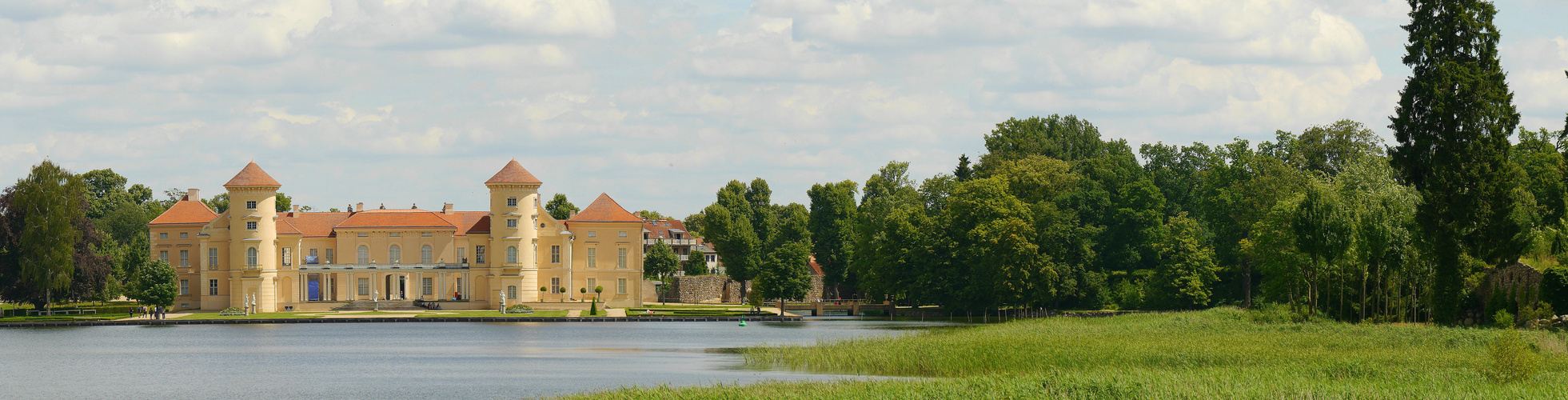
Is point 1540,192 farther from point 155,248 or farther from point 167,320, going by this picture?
point 155,248

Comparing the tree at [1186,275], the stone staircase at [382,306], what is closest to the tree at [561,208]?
the stone staircase at [382,306]

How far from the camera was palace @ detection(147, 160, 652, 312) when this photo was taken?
77125 millimetres

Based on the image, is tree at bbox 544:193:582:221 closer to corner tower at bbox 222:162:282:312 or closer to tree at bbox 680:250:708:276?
tree at bbox 680:250:708:276

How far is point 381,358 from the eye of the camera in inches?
1708

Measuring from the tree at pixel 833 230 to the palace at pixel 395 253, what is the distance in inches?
689

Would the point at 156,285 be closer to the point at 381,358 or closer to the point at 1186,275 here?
the point at 381,358

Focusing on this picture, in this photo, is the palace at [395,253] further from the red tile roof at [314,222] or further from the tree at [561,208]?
the tree at [561,208]

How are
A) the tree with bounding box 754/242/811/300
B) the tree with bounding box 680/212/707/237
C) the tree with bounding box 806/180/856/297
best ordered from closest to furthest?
1. the tree with bounding box 754/242/811/300
2. the tree with bounding box 806/180/856/297
3. the tree with bounding box 680/212/707/237

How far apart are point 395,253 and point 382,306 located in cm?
412

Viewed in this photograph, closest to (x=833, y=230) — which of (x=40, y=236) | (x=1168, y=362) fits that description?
(x=40, y=236)

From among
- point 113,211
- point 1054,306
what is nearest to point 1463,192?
point 1054,306

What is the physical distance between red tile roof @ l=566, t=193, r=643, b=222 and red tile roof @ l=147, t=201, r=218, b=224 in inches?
804

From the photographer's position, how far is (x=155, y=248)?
3115 inches

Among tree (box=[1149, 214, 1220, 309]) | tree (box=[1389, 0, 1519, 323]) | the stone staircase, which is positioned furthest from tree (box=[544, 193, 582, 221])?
tree (box=[1389, 0, 1519, 323])
